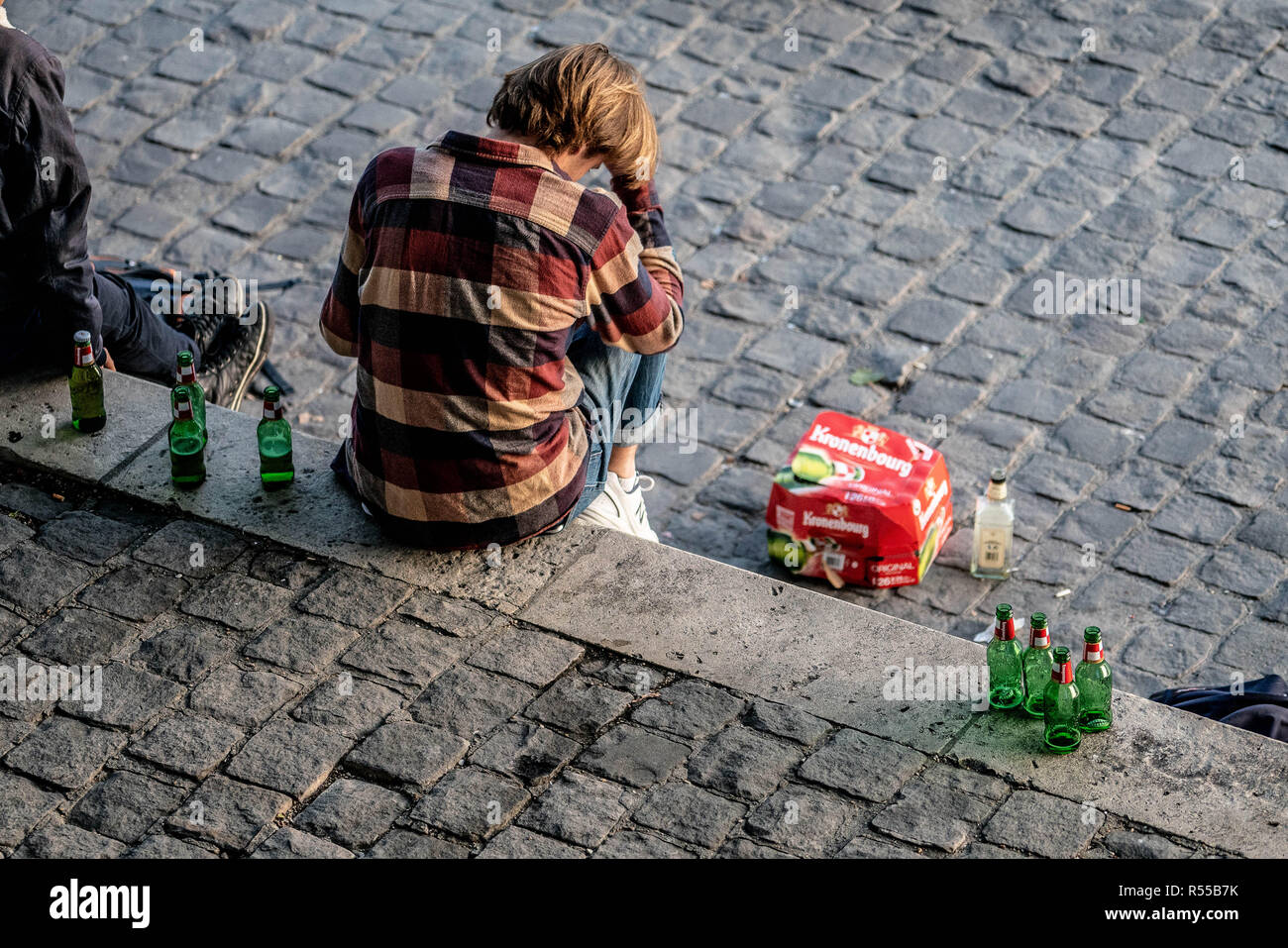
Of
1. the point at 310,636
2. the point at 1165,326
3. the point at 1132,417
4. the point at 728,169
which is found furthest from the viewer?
the point at 728,169

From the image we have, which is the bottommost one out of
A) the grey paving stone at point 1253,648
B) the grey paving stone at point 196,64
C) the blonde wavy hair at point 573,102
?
the grey paving stone at point 196,64

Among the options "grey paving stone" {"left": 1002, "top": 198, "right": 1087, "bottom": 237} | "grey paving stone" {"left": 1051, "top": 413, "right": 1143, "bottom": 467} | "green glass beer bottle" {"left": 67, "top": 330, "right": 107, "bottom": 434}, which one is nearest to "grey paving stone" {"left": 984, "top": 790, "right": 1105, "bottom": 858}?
"grey paving stone" {"left": 1051, "top": 413, "right": 1143, "bottom": 467}

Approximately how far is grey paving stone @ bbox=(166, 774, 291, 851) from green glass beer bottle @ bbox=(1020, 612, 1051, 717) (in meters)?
1.74

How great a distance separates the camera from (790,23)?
26.7ft

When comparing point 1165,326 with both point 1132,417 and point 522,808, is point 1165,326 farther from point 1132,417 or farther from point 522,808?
point 522,808

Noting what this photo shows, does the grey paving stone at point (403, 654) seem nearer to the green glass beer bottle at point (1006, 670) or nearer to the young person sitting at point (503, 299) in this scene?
the young person sitting at point (503, 299)

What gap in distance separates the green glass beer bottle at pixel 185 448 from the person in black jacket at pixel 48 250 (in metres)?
0.43

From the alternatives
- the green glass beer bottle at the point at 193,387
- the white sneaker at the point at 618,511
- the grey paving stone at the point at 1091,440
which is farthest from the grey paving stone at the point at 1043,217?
the green glass beer bottle at the point at 193,387

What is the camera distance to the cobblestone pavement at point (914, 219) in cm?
549

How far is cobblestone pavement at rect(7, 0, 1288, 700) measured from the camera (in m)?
5.49

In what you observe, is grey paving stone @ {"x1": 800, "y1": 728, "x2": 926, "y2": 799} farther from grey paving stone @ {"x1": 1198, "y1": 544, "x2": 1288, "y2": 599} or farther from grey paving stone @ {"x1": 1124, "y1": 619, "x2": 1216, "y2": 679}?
grey paving stone @ {"x1": 1198, "y1": 544, "x2": 1288, "y2": 599}

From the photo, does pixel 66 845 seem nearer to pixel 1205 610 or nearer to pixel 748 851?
pixel 748 851
